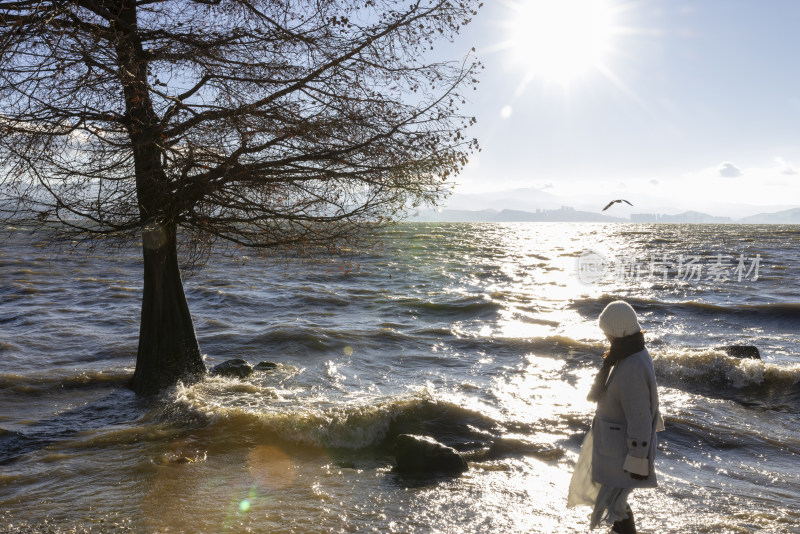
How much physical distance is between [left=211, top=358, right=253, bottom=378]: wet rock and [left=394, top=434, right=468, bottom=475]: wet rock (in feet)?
16.6

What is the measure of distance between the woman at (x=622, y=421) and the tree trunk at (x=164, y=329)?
6749 mm

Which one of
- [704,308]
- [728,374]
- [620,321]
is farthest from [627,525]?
[704,308]

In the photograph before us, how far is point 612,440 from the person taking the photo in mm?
4863

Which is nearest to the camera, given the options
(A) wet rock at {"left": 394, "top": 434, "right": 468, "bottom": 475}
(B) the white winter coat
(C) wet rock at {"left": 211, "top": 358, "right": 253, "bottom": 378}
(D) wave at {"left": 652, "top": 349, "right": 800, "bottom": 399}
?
(B) the white winter coat

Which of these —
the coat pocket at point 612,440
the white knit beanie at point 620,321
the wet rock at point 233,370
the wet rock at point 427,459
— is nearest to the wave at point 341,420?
the wet rock at point 427,459

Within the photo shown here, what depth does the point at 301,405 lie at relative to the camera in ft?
31.9

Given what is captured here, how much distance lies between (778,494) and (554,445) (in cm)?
262

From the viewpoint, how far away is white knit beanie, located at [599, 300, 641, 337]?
187 inches

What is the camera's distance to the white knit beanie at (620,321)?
187 inches

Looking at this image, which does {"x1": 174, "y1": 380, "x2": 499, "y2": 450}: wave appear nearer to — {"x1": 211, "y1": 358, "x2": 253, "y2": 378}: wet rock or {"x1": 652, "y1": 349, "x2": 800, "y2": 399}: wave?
{"x1": 211, "y1": 358, "x2": 253, "y2": 378}: wet rock

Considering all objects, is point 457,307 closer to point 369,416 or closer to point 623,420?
point 369,416

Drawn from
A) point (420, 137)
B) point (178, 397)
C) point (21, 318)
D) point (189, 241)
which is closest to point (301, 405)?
point (178, 397)

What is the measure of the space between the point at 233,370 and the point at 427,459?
5.54 m

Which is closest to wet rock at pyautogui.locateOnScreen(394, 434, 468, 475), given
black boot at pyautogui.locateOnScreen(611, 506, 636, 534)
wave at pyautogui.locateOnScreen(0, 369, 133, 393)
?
black boot at pyautogui.locateOnScreen(611, 506, 636, 534)
